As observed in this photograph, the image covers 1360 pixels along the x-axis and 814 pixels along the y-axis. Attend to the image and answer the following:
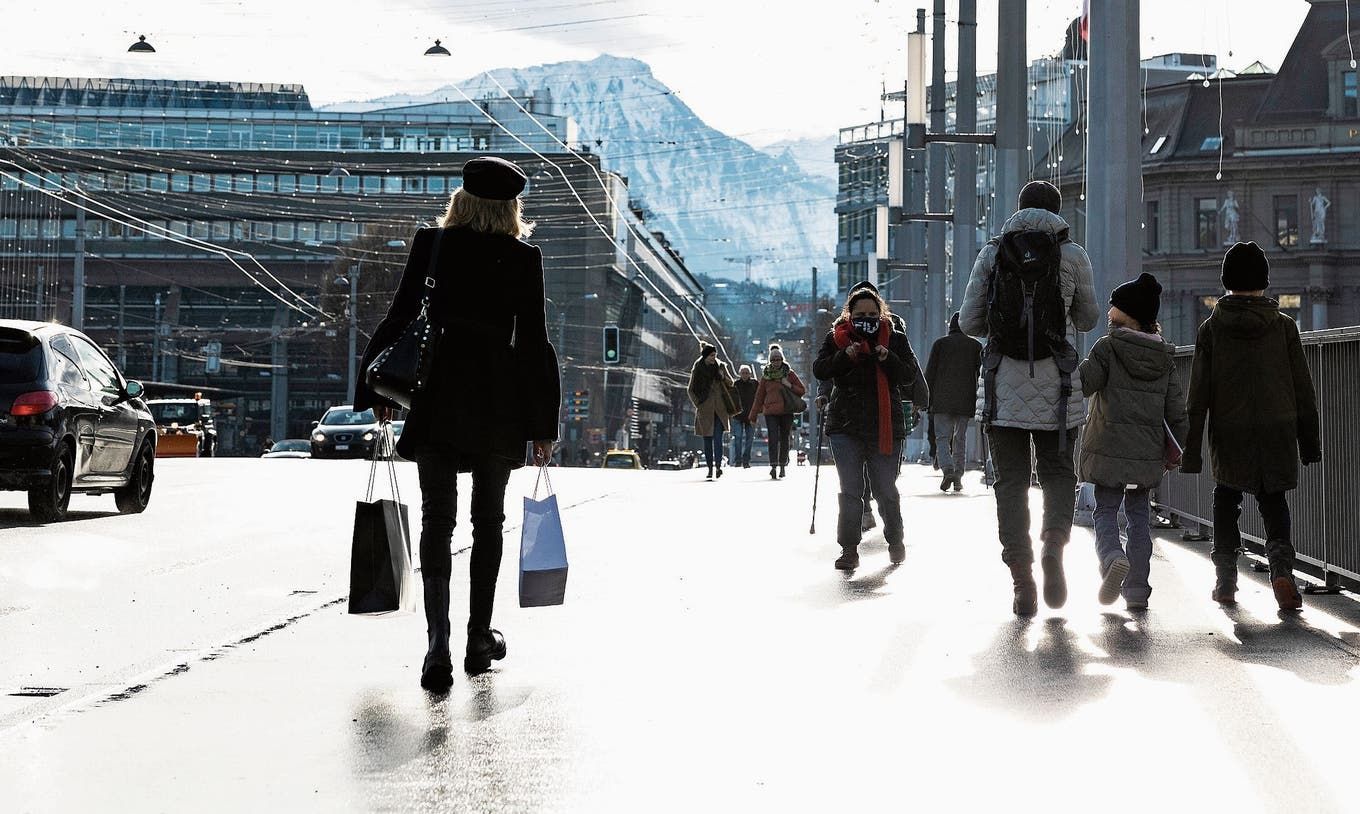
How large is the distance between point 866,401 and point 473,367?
5180 millimetres

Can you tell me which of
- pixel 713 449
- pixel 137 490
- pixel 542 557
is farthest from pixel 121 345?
pixel 542 557

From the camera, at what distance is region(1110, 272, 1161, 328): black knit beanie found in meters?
9.39

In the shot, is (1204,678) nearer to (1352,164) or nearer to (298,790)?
(298,790)

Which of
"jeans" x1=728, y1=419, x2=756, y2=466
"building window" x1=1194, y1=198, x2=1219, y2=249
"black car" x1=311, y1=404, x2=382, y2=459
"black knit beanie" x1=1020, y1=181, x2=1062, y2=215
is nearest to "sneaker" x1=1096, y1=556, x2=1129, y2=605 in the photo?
"black knit beanie" x1=1020, y1=181, x2=1062, y2=215

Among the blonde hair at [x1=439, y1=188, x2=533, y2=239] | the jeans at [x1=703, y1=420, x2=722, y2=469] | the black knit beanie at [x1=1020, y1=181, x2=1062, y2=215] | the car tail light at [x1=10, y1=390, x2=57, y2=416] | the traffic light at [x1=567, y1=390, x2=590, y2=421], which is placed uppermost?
the traffic light at [x1=567, y1=390, x2=590, y2=421]

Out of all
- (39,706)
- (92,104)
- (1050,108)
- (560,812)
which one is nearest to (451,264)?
(39,706)

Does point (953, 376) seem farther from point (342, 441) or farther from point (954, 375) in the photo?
point (342, 441)

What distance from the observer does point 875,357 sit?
11.6m

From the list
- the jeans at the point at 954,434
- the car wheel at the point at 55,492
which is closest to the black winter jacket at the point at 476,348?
the car wheel at the point at 55,492

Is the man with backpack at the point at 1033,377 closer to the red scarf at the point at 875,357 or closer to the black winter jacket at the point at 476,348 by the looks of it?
the red scarf at the point at 875,357

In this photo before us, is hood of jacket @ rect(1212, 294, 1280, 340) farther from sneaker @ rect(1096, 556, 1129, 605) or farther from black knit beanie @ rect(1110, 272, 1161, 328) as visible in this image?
sneaker @ rect(1096, 556, 1129, 605)

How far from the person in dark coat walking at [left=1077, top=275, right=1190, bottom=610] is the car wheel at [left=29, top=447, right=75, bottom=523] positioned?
30.5ft

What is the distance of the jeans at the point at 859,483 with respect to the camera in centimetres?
1132

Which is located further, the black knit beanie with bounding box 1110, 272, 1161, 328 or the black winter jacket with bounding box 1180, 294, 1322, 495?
the black knit beanie with bounding box 1110, 272, 1161, 328
